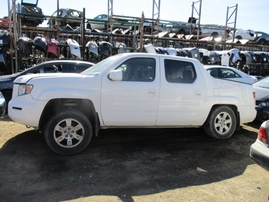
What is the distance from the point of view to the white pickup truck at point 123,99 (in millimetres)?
3963

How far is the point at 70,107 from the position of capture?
4.25 meters

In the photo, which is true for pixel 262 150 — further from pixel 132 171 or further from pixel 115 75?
pixel 115 75

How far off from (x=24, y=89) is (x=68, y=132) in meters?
1.06

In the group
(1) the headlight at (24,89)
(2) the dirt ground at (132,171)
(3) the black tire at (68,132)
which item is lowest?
(2) the dirt ground at (132,171)

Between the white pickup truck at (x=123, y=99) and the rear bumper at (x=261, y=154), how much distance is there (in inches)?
63.8

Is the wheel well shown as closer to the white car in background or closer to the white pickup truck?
the white pickup truck

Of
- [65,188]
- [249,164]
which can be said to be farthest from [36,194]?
[249,164]

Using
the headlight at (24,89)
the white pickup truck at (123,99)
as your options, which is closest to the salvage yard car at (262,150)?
the white pickup truck at (123,99)

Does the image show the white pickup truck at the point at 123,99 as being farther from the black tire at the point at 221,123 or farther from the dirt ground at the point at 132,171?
the dirt ground at the point at 132,171

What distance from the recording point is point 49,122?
3.92 m

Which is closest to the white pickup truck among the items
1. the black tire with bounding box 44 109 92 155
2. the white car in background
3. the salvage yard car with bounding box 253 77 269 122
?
the black tire with bounding box 44 109 92 155

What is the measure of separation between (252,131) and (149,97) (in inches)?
131

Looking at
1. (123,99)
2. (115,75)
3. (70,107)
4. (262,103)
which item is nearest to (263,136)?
(123,99)

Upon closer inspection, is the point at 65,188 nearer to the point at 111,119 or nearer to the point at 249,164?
the point at 111,119
